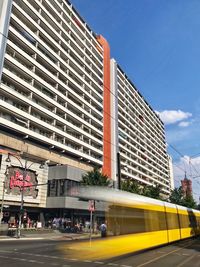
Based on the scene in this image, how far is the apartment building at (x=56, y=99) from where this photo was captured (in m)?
41.9

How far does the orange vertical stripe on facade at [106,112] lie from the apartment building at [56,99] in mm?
225

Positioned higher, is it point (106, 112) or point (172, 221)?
point (106, 112)

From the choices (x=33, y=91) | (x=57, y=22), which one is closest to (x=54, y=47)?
(x=57, y=22)

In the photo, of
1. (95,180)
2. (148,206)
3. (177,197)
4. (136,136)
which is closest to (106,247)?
(148,206)

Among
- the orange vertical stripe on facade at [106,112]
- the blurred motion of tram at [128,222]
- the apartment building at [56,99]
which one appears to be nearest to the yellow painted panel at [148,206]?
the blurred motion of tram at [128,222]

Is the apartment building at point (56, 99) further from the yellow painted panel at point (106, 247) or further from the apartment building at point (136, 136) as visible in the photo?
the yellow painted panel at point (106, 247)

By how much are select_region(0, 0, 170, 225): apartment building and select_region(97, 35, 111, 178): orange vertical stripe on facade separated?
23 cm

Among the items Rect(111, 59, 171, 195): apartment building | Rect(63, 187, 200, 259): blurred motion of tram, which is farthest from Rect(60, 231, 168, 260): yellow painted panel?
Rect(111, 59, 171, 195): apartment building

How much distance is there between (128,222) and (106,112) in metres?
59.0

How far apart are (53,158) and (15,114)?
11393 mm

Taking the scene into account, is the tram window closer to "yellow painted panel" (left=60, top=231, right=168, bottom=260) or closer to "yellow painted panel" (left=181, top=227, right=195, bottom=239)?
"yellow painted panel" (left=181, top=227, right=195, bottom=239)

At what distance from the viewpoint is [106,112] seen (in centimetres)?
7150

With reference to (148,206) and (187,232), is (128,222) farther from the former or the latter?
(187,232)

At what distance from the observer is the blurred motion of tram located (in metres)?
11.8
